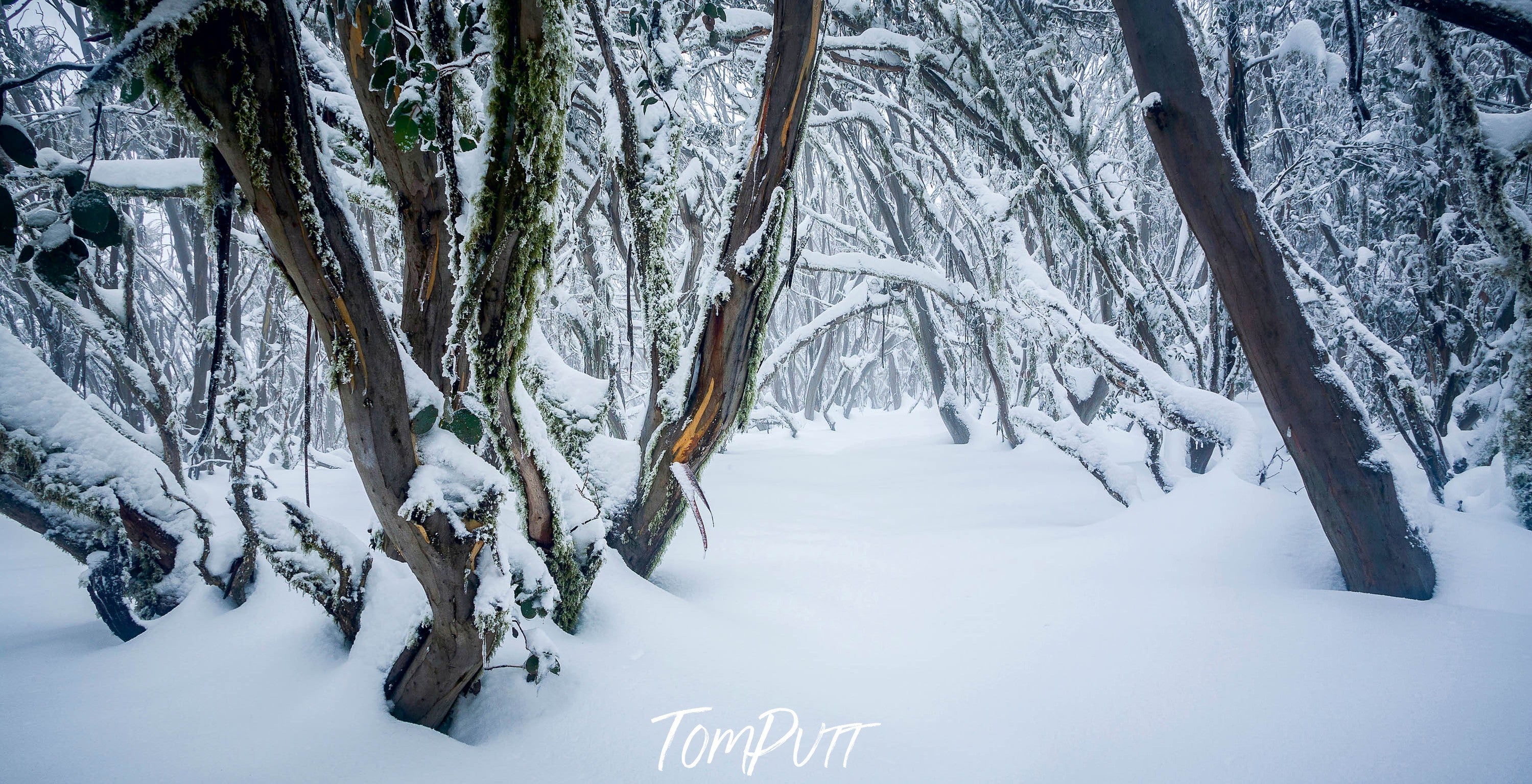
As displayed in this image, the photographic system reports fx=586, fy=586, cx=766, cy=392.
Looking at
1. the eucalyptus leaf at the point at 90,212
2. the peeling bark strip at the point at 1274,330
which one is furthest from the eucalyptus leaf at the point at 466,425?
the peeling bark strip at the point at 1274,330

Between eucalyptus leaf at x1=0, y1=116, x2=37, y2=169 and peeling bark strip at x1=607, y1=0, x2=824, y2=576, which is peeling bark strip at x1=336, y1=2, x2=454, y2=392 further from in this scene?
peeling bark strip at x1=607, y1=0, x2=824, y2=576

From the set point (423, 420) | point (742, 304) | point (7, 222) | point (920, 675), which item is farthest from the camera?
point (742, 304)

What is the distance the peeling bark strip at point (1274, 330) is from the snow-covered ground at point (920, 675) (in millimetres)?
182

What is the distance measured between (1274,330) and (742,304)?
181cm

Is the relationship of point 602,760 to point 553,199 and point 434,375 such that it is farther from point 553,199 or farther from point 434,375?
point 553,199

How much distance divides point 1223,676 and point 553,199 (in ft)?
6.57

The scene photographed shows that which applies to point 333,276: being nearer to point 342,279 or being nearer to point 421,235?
point 342,279

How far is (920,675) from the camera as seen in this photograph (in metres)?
1.60

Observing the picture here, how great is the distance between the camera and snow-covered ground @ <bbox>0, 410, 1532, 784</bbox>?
1.18 metres

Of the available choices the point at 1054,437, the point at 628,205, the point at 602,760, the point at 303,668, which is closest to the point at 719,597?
the point at 602,760

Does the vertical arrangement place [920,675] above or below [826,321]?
below

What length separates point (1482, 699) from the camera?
1.33 meters

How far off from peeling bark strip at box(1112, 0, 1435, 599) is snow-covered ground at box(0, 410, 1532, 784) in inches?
7.2

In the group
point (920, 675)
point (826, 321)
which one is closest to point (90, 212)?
point (920, 675)
